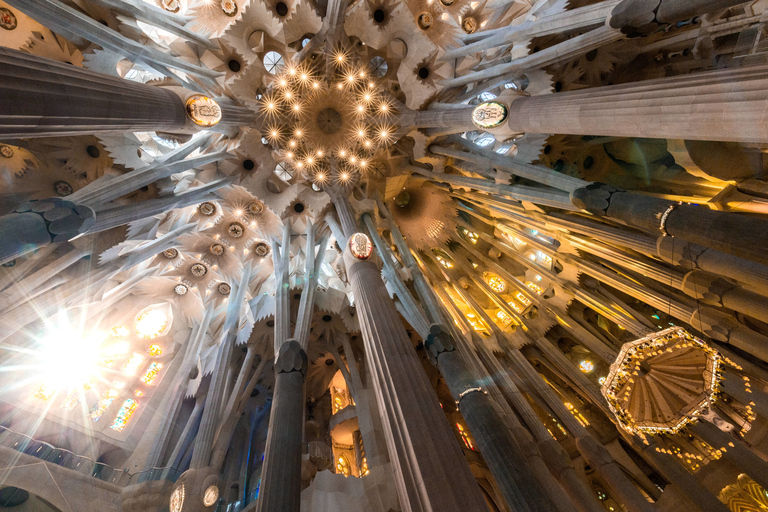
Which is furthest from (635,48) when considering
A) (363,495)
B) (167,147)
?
(167,147)

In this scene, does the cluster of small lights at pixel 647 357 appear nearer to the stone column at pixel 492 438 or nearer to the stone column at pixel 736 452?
the stone column at pixel 736 452

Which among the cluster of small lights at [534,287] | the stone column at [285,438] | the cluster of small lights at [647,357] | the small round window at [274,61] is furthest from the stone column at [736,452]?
the small round window at [274,61]

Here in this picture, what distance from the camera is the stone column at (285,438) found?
634cm

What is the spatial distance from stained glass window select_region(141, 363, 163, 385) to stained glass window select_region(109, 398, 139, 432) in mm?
879

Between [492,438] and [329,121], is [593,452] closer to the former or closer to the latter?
[492,438]

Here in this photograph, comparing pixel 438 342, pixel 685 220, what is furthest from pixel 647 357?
pixel 438 342

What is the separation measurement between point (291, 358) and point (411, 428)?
193 inches

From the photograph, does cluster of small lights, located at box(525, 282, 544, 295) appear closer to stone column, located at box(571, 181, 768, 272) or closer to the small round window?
stone column, located at box(571, 181, 768, 272)

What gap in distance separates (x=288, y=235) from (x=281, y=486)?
8.22m

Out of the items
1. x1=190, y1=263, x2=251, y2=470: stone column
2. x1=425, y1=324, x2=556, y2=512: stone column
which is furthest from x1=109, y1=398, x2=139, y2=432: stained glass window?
x1=425, y1=324, x2=556, y2=512: stone column

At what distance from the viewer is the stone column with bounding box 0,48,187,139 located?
11.5 ft

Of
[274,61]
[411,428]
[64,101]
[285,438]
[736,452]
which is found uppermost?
[274,61]

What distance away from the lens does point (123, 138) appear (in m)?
10.0

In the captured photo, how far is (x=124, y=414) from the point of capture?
1298cm
